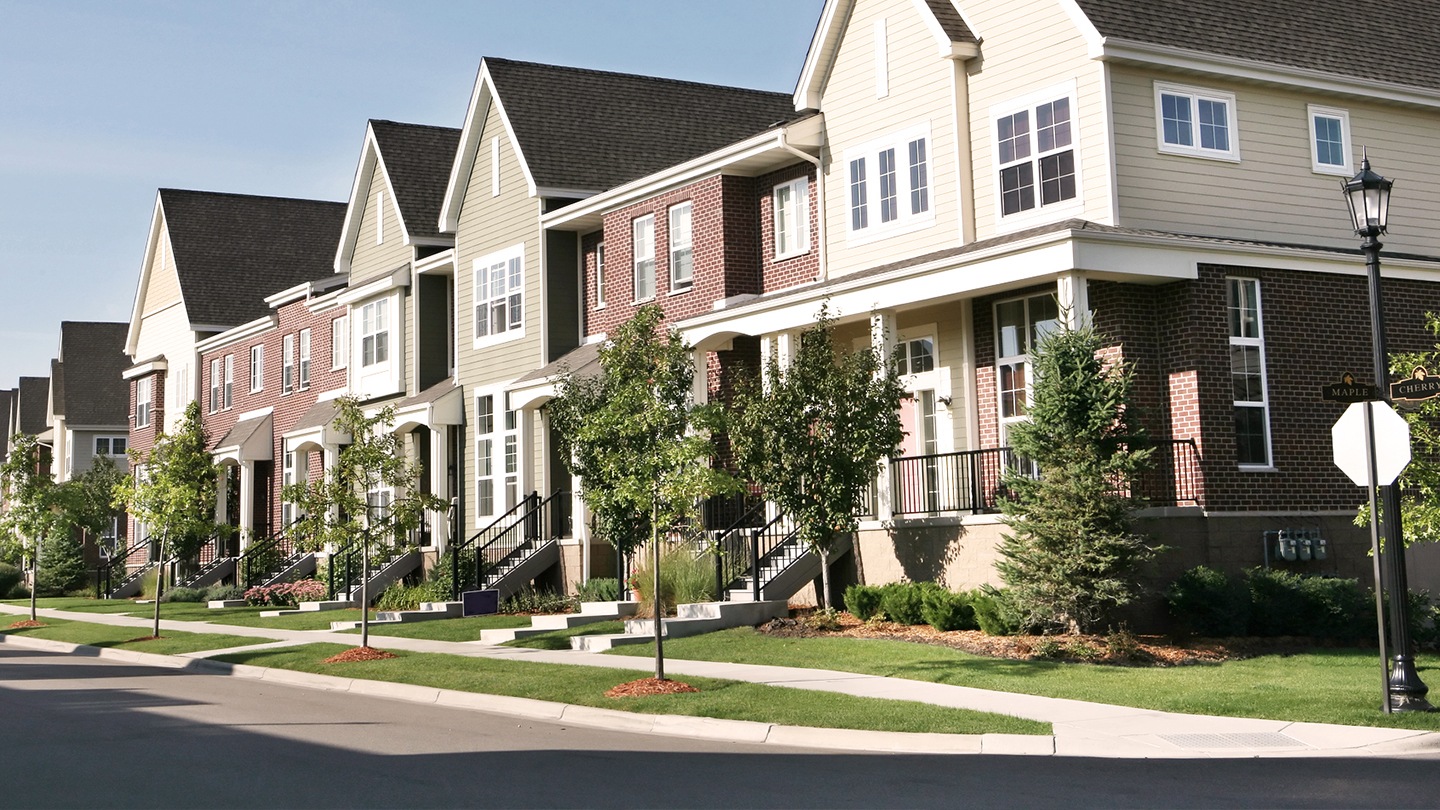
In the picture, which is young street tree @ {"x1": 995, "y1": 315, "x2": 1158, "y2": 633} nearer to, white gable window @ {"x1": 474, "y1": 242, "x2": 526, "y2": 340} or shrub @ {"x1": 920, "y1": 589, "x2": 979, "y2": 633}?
shrub @ {"x1": 920, "y1": 589, "x2": 979, "y2": 633}

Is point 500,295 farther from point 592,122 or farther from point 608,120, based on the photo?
point 608,120

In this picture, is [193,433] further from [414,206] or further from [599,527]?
[599,527]

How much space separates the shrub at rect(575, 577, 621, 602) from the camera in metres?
26.5

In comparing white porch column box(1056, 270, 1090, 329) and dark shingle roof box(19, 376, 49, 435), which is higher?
dark shingle roof box(19, 376, 49, 435)

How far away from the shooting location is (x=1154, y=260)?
1975cm

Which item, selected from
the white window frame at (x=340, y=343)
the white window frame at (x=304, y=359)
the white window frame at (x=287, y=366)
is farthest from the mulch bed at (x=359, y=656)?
the white window frame at (x=287, y=366)

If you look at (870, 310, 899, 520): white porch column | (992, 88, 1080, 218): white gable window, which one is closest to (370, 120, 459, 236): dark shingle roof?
(870, 310, 899, 520): white porch column

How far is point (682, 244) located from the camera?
27938mm

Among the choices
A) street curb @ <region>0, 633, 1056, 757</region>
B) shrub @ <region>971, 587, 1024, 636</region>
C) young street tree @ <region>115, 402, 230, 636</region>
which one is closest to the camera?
street curb @ <region>0, 633, 1056, 757</region>

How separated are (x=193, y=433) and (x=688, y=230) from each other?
11.9 meters

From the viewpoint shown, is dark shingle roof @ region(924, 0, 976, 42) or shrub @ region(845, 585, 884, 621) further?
dark shingle roof @ region(924, 0, 976, 42)

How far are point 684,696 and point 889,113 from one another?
12144mm

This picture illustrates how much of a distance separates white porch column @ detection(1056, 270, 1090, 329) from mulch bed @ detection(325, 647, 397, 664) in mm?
10690

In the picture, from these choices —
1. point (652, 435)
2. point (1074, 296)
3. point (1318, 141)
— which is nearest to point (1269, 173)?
point (1318, 141)
